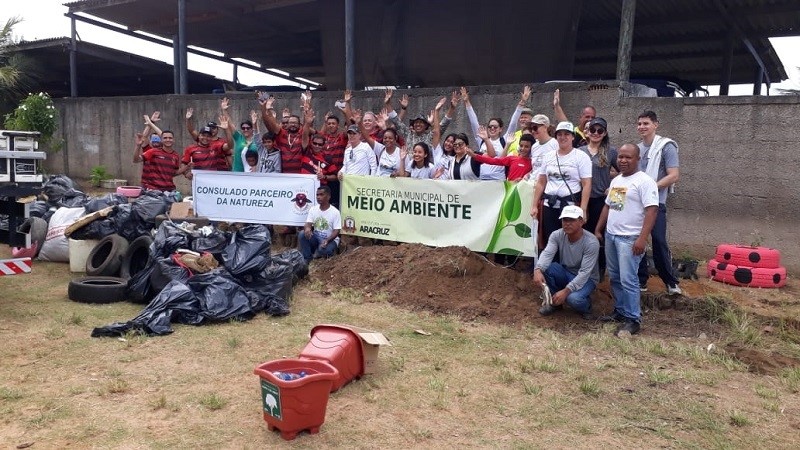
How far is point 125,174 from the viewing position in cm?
1658

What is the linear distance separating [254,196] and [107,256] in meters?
2.33

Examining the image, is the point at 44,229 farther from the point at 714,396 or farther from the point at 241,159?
the point at 714,396

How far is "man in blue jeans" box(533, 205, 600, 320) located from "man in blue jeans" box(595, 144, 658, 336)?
0.68 ft

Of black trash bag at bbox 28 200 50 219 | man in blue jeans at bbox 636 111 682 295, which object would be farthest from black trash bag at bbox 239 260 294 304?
black trash bag at bbox 28 200 50 219

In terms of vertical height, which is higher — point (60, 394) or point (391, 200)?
point (391, 200)

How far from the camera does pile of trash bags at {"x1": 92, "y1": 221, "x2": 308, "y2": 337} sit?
5828 mm

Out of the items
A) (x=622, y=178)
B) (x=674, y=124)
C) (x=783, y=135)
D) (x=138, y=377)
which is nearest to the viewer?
(x=138, y=377)

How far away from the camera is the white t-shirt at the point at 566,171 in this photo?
20.2 feet

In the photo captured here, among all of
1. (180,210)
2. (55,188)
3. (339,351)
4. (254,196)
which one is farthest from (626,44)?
(55,188)

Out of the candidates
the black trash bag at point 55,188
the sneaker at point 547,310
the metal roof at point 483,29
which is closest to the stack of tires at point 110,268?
the black trash bag at point 55,188

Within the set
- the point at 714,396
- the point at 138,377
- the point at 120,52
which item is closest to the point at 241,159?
the point at 138,377

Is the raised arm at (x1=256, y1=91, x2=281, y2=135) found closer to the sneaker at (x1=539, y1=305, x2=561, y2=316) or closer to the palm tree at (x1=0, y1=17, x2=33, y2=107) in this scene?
the sneaker at (x1=539, y1=305, x2=561, y2=316)

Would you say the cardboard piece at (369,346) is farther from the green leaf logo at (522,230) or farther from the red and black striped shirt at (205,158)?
the red and black striped shirt at (205,158)

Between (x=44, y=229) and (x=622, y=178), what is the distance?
7.62m
